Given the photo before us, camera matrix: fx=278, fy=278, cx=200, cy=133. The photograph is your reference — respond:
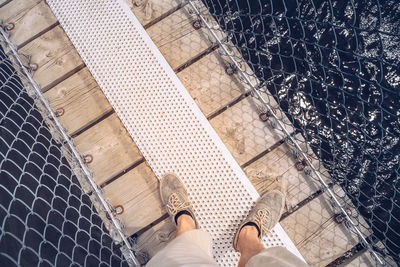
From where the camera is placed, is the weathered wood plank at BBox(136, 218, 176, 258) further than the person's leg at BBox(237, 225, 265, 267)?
Yes

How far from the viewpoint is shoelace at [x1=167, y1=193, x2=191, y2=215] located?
199 centimetres

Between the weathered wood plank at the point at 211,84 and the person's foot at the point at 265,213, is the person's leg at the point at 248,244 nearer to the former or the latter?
the person's foot at the point at 265,213

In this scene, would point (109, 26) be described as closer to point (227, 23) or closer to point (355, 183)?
point (227, 23)

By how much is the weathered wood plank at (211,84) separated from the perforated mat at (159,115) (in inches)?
4.8

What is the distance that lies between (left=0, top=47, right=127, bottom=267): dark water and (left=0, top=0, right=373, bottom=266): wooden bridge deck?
197 mm

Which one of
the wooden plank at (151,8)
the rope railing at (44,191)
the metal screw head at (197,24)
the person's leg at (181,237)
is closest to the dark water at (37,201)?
the rope railing at (44,191)

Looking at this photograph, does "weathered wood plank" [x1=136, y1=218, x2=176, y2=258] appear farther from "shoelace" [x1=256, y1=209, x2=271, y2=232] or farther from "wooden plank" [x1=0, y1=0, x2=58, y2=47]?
"wooden plank" [x1=0, y1=0, x2=58, y2=47]

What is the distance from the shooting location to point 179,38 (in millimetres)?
2328

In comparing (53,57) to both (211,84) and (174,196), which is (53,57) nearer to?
(211,84)

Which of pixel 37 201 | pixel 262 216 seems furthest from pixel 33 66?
pixel 262 216

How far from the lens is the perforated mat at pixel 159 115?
6.78 ft

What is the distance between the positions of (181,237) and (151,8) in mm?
1854

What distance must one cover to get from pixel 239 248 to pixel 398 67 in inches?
79.4

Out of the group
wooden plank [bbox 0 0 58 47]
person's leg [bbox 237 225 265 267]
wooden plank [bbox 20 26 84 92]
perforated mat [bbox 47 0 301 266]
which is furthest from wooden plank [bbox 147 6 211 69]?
person's leg [bbox 237 225 265 267]
